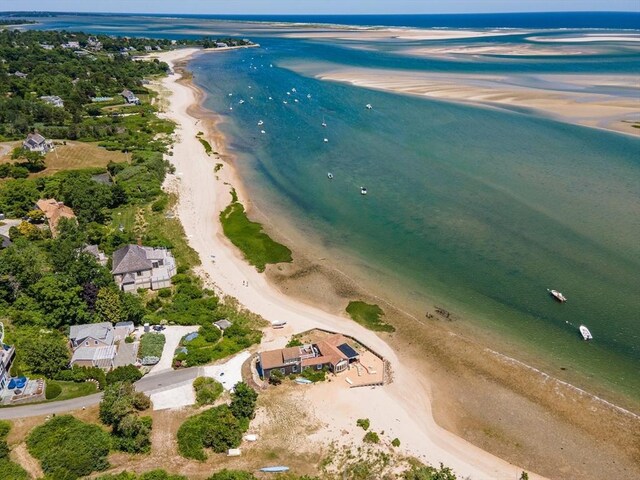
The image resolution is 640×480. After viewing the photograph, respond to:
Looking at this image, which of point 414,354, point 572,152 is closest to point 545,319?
point 414,354

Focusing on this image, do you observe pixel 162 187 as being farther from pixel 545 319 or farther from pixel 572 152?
pixel 572 152

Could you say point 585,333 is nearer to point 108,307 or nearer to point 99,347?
point 99,347

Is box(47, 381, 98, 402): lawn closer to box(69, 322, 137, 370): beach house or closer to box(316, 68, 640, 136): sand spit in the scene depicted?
box(69, 322, 137, 370): beach house

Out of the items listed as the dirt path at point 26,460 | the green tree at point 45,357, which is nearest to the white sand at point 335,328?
the green tree at point 45,357

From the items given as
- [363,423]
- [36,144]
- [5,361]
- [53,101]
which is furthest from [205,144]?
[363,423]

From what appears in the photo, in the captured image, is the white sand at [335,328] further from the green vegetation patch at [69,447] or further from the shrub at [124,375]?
the green vegetation patch at [69,447]
